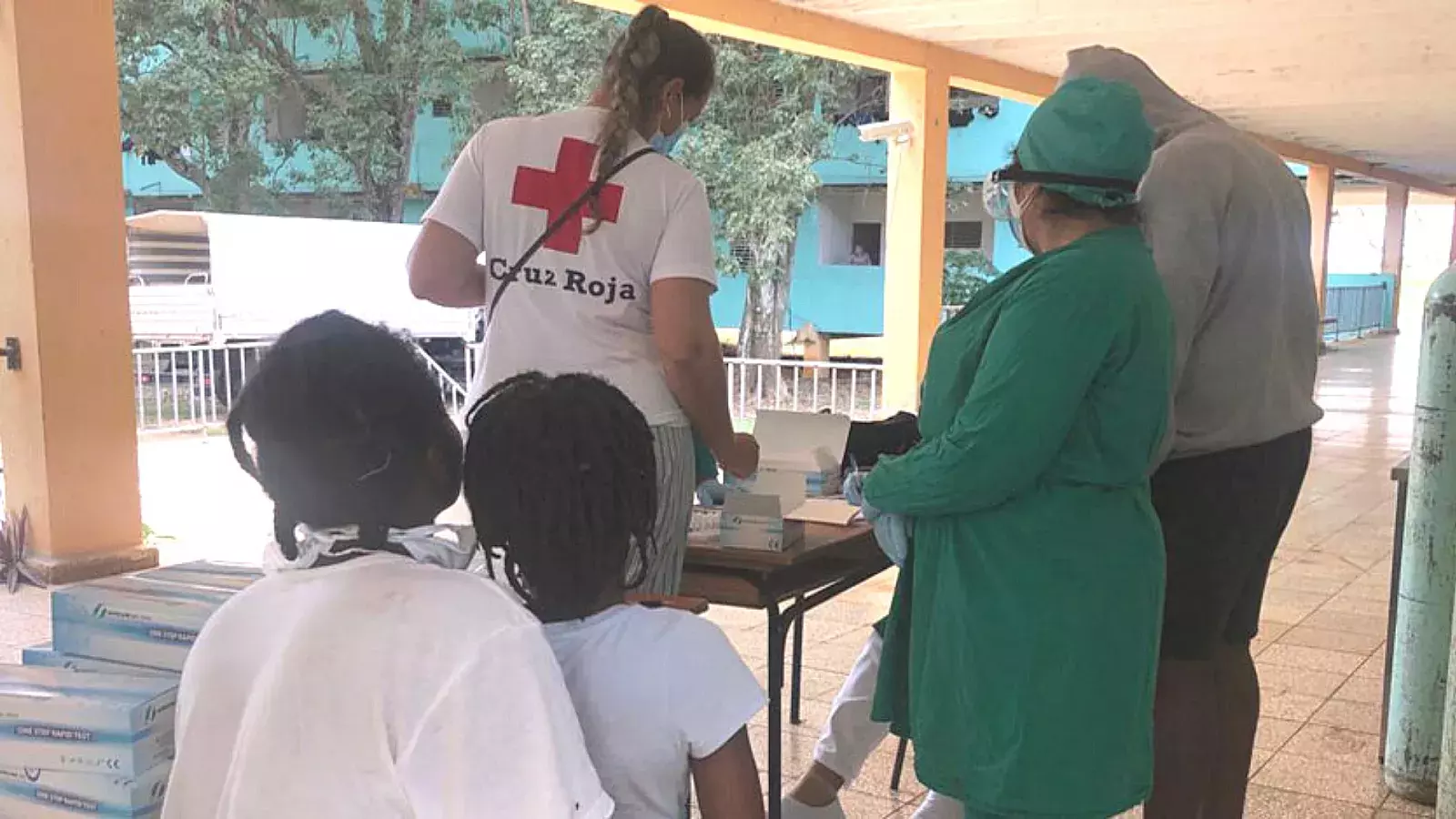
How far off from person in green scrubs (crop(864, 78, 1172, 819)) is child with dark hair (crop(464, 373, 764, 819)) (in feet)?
1.45

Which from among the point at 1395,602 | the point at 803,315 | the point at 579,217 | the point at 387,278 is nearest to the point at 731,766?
the point at 579,217

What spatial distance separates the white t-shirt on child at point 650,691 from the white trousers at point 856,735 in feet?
3.55

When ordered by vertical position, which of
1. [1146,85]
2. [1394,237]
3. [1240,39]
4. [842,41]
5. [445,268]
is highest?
[1240,39]

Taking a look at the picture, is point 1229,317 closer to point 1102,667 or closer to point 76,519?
point 1102,667

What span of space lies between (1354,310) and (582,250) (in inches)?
898

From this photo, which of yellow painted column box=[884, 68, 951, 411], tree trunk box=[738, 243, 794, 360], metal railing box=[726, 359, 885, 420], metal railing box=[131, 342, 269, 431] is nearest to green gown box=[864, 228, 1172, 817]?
yellow painted column box=[884, 68, 951, 411]

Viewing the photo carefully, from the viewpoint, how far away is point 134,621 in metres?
1.48

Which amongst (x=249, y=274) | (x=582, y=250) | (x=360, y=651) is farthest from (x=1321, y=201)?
(x=360, y=651)

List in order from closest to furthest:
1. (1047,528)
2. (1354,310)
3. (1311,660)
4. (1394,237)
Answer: (1047,528), (1311,660), (1354,310), (1394,237)

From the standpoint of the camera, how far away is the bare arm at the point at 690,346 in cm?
195

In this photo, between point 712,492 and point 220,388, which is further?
point 220,388

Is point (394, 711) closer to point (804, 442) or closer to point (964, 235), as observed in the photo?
point (804, 442)

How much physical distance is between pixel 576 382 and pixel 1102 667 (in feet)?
2.77

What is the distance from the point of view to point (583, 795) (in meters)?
1.14
